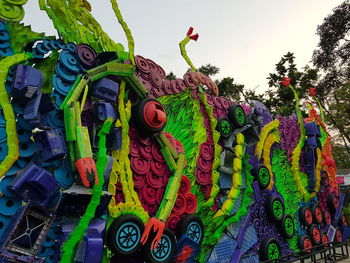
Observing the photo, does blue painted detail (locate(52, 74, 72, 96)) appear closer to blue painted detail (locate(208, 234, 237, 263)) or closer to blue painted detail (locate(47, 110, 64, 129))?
blue painted detail (locate(47, 110, 64, 129))

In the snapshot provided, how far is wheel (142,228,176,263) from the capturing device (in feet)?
13.2

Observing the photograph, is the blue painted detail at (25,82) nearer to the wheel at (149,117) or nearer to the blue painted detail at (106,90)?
the blue painted detail at (106,90)

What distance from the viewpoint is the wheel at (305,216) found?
23.0ft

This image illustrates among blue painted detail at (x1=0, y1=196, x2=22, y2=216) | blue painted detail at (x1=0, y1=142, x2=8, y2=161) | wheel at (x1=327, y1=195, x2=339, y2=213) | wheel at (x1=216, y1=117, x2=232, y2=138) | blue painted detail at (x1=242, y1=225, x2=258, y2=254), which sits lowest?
blue painted detail at (x1=242, y1=225, x2=258, y2=254)

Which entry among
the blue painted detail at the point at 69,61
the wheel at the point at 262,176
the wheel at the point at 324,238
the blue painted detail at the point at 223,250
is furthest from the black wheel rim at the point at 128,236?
the wheel at the point at 324,238

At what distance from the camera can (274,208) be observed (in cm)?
621

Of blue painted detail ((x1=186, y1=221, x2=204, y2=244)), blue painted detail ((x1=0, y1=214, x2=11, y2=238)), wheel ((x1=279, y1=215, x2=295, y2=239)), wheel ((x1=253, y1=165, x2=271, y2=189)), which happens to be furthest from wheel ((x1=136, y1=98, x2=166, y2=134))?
wheel ((x1=279, y1=215, x2=295, y2=239))

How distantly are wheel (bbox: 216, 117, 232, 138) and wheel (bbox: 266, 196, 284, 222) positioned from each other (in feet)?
5.01

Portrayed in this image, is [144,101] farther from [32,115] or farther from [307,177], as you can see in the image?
[307,177]

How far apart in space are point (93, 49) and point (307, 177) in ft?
18.6

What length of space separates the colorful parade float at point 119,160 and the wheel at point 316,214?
835 mm

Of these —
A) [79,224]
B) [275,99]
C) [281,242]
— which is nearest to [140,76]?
[79,224]

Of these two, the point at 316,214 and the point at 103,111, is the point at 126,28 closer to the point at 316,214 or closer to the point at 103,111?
the point at 103,111

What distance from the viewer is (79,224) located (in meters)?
3.38
